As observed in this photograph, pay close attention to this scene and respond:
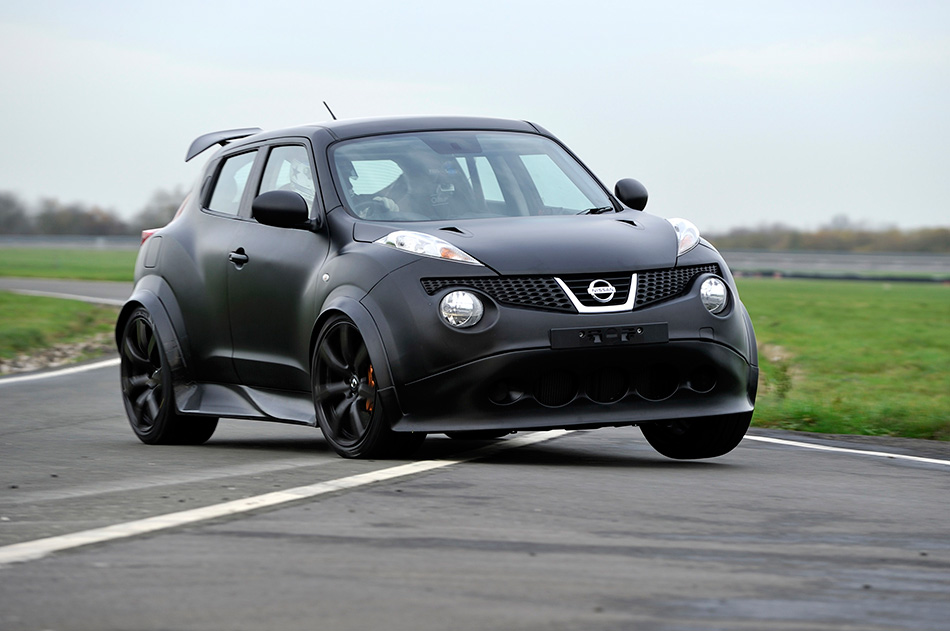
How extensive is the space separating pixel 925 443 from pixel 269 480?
440 cm

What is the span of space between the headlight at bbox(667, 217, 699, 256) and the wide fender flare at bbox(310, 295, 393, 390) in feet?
4.86

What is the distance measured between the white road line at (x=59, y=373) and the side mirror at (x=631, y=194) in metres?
7.54

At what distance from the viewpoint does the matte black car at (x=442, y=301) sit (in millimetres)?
→ 7270

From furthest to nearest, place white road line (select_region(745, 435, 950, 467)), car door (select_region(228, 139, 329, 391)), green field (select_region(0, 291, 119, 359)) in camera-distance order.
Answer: green field (select_region(0, 291, 119, 359))
white road line (select_region(745, 435, 950, 467))
car door (select_region(228, 139, 329, 391))

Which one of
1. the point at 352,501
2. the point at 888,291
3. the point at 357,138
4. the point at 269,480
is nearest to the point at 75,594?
the point at 352,501

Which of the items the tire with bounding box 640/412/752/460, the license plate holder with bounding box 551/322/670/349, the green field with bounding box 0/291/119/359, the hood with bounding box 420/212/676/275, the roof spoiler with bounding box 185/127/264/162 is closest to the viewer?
the license plate holder with bounding box 551/322/670/349

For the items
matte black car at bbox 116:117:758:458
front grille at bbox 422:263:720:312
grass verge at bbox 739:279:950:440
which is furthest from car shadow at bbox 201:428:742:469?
grass verge at bbox 739:279:950:440

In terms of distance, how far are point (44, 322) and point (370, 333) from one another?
17.5 m

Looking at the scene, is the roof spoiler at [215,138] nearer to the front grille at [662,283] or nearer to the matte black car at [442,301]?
the matte black car at [442,301]

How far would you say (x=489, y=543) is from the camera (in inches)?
204

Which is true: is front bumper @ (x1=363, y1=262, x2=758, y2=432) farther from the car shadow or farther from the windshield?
the windshield

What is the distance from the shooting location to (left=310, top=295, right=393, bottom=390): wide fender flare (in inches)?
289

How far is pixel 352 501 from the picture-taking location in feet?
20.1

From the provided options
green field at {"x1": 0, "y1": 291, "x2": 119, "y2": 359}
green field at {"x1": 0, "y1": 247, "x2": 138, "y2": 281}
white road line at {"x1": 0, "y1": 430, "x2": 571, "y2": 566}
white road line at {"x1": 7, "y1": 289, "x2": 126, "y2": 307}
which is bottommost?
green field at {"x1": 0, "y1": 247, "x2": 138, "y2": 281}
